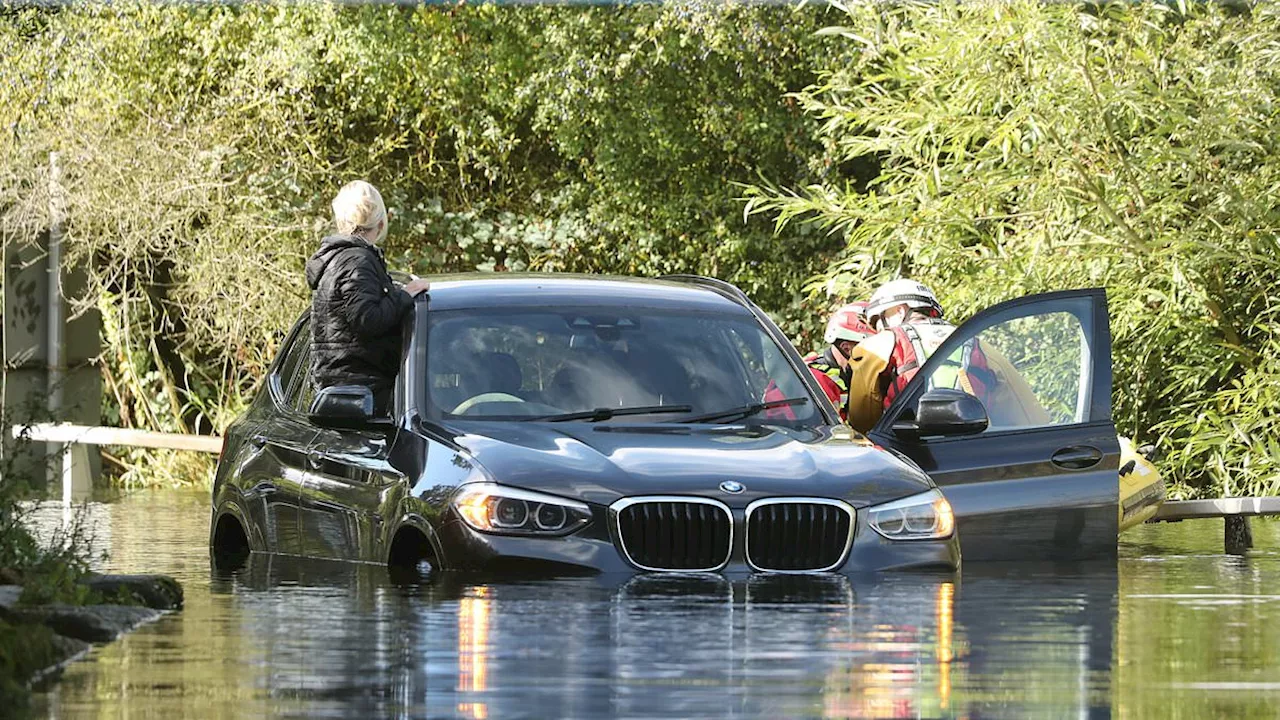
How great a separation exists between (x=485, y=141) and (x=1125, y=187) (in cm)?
829

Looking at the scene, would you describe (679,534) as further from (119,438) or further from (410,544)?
(119,438)

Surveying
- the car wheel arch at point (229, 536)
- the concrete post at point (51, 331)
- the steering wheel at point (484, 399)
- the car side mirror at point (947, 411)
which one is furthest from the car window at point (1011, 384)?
the concrete post at point (51, 331)

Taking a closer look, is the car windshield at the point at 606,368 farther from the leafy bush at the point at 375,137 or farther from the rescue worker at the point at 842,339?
the leafy bush at the point at 375,137

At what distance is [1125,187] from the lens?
791 inches

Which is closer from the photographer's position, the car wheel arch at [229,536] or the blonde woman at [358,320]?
the blonde woman at [358,320]

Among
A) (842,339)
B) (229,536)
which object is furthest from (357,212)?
(842,339)

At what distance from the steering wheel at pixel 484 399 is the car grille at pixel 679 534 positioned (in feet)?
4.16

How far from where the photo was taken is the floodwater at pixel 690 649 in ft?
22.9

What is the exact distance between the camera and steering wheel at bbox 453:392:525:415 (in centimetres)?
1076

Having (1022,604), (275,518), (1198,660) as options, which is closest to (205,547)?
(275,518)

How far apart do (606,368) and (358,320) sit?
1161 mm

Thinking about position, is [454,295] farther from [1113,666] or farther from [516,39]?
[516,39]

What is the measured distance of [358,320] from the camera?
37.8 feet

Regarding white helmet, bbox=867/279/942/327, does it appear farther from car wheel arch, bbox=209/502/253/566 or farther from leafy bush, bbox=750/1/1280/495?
leafy bush, bbox=750/1/1280/495
